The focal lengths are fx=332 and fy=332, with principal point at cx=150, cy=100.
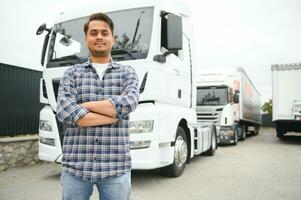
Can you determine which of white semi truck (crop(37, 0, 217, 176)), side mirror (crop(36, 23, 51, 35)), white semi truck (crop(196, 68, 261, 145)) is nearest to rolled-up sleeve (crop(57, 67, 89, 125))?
white semi truck (crop(37, 0, 217, 176))

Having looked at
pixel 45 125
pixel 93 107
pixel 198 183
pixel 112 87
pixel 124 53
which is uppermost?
pixel 124 53

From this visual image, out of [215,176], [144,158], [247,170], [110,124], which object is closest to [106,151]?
[110,124]

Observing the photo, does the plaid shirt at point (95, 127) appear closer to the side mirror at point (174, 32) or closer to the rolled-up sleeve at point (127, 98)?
the rolled-up sleeve at point (127, 98)

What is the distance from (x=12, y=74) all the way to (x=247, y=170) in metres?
6.38

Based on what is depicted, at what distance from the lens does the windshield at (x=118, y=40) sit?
5223mm

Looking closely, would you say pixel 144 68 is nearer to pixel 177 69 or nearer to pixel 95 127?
pixel 177 69

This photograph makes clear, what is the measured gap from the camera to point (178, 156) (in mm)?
6191

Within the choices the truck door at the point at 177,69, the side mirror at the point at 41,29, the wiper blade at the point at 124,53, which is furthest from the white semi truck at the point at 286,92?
the side mirror at the point at 41,29

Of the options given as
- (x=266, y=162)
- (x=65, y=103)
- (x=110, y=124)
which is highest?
(x=65, y=103)

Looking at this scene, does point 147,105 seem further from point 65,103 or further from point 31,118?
point 31,118

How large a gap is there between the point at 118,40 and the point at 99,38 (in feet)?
10.4

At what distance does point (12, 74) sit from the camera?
8.79 metres

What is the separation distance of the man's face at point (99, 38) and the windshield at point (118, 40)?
2911 millimetres

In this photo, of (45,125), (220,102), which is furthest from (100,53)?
(220,102)
